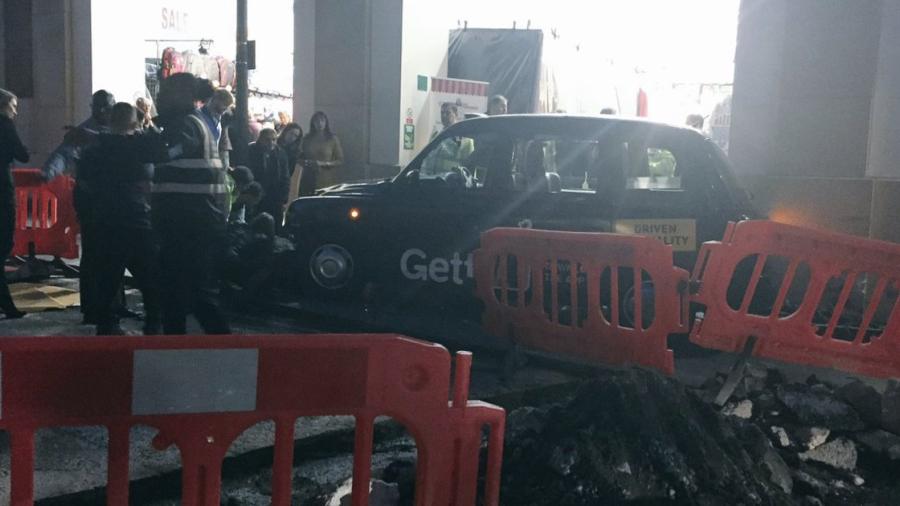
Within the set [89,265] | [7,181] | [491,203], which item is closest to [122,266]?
[89,265]

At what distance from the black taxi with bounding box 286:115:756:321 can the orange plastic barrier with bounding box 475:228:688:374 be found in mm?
730

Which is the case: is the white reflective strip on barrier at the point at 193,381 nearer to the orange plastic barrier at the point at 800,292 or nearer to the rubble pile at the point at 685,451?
the rubble pile at the point at 685,451

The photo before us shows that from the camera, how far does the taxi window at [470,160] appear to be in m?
7.48

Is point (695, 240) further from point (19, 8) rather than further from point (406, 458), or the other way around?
point (19, 8)

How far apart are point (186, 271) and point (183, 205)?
37cm

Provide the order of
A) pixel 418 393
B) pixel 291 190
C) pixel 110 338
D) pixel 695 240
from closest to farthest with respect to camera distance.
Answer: pixel 110 338 → pixel 418 393 → pixel 695 240 → pixel 291 190

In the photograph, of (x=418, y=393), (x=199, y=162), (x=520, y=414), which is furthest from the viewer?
(x=199, y=162)

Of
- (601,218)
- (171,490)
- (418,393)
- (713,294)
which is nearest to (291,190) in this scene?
(601,218)

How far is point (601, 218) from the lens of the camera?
7000mm

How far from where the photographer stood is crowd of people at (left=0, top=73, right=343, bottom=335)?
5.31 m

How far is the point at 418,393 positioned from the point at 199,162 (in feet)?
9.89

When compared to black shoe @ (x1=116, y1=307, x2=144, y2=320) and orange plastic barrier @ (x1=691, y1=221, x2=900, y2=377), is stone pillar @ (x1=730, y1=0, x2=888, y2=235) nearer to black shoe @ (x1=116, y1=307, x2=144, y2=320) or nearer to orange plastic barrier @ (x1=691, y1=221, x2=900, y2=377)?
orange plastic barrier @ (x1=691, y1=221, x2=900, y2=377)

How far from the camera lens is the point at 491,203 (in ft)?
24.3

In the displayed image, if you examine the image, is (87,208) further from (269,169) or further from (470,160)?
(269,169)
